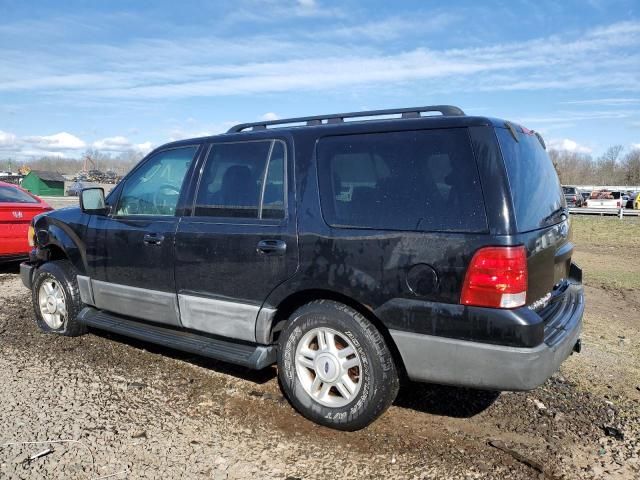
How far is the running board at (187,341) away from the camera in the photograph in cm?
370

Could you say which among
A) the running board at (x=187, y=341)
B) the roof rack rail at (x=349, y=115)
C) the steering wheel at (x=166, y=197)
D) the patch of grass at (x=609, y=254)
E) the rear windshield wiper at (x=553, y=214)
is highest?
the roof rack rail at (x=349, y=115)

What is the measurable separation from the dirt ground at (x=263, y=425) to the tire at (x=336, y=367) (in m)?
0.14

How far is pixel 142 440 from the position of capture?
10.6ft

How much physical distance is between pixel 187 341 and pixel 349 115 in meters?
2.11

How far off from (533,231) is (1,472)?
3.24 meters

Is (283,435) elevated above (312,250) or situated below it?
below

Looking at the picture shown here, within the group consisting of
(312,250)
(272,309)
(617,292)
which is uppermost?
(312,250)

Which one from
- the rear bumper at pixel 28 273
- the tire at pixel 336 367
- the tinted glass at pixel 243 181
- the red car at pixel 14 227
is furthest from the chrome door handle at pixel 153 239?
the red car at pixel 14 227

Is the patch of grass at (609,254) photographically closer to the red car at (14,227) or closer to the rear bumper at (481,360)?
the rear bumper at (481,360)

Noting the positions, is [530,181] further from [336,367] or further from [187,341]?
[187,341]

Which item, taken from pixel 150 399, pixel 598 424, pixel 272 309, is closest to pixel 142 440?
pixel 150 399

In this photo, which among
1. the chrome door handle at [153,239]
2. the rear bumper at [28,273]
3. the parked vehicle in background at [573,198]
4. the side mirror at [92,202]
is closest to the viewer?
the chrome door handle at [153,239]

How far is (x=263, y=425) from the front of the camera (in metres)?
3.44

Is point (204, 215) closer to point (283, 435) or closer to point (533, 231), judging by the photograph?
point (283, 435)
